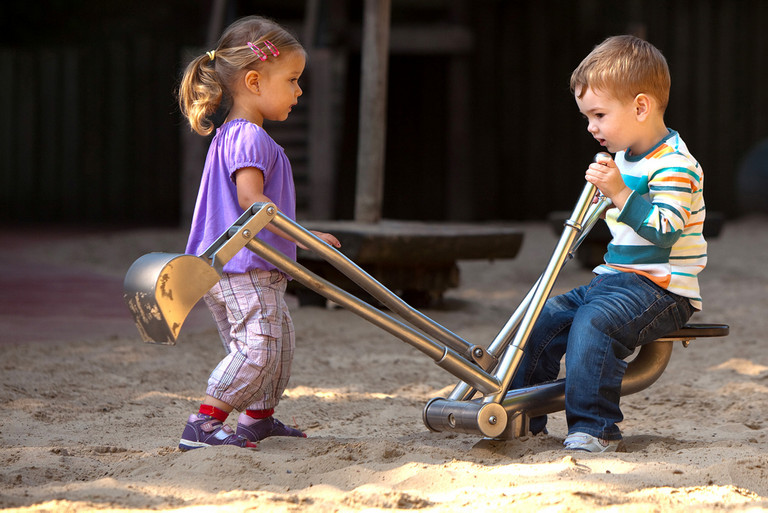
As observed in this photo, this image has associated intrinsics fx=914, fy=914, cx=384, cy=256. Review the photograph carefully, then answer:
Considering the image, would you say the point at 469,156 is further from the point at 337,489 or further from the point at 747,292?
the point at 337,489

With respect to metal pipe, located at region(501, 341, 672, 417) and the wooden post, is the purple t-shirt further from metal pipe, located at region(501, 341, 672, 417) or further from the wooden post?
the wooden post

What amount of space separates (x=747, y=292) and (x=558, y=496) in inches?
157

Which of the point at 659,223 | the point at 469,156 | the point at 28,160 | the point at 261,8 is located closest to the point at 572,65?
the point at 469,156

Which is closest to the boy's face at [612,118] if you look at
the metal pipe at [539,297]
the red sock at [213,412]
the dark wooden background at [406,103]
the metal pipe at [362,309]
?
the metal pipe at [539,297]

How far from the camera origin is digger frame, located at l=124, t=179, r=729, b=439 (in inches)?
70.8

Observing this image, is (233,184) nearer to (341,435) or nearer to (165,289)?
(165,289)

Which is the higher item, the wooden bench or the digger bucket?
the digger bucket

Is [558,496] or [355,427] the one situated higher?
[558,496]

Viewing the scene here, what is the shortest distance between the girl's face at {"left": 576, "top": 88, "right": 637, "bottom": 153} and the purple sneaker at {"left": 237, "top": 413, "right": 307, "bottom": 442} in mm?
1067

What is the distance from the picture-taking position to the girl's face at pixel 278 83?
2.25 metres

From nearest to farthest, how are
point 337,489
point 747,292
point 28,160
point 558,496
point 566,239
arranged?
point 558,496 < point 337,489 < point 566,239 < point 747,292 < point 28,160

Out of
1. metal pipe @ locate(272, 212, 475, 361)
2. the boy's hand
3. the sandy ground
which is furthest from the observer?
the boy's hand

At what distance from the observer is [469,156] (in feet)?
27.1

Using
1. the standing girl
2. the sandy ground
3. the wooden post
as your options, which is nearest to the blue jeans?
the sandy ground
